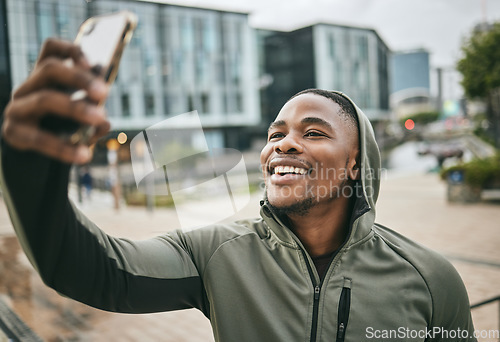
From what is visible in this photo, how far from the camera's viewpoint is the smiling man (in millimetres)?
1208

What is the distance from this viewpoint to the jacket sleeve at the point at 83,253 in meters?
0.73

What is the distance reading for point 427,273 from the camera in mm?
1361

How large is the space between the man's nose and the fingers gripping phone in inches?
30.7

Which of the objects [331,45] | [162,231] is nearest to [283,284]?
[162,231]

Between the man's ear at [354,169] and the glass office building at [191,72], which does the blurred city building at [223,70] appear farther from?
the man's ear at [354,169]

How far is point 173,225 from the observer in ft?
32.6

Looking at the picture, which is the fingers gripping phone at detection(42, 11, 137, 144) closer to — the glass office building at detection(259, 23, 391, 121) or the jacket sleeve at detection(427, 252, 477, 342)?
the jacket sleeve at detection(427, 252, 477, 342)

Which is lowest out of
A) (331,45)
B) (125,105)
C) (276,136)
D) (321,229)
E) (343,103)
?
(321,229)

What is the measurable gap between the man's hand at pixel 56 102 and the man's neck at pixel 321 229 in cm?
92

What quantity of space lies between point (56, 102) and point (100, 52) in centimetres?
10

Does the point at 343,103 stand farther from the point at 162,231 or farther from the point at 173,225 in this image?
the point at 173,225

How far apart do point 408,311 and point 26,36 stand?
11.6 ft

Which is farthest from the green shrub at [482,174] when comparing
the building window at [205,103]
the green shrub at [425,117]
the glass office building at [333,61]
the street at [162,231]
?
the green shrub at [425,117]

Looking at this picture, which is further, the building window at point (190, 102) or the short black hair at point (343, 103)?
the building window at point (190, 102)
